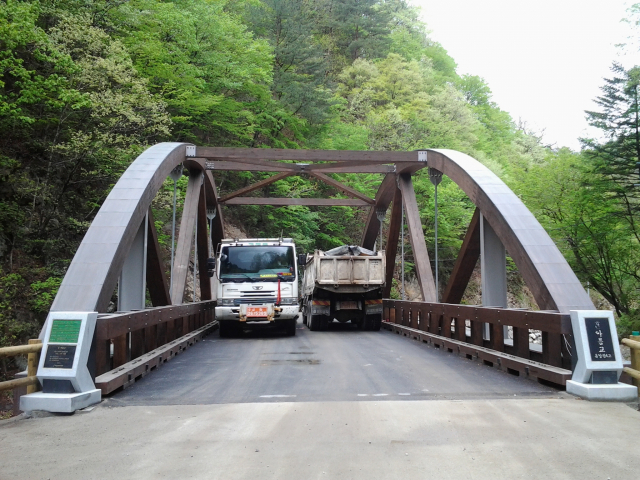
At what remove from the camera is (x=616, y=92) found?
2192cm

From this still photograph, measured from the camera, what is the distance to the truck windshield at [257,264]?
599 inches

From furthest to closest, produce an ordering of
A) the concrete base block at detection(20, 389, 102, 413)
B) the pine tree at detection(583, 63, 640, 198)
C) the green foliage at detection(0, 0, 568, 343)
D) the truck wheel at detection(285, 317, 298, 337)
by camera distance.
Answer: the pine tree at detection(583, 63, 640, 198) → the truck wheel at detection(285, 317, 298, 337) → the green foliage at detection(0, 0, 568, 343) → the concrete base block at detection(20, 389, 102, 413)

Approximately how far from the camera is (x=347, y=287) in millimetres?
18016

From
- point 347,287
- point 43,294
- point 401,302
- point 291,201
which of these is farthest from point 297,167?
point 43,294

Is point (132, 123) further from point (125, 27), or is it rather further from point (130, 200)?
point (130, 200)

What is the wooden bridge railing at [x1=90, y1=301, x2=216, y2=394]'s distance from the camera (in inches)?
267

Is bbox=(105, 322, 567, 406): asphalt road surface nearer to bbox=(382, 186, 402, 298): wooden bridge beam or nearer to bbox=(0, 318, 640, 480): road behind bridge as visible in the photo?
bbox=(0, 318, 640, 480): road behind bridge

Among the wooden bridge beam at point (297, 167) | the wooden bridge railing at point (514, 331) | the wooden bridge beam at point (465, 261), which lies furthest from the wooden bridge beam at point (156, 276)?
the wooden bridge beam at point (297, 167)

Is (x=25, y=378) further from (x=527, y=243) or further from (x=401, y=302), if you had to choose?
(x=401, y=302)

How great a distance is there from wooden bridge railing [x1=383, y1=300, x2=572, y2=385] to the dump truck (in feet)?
13.0

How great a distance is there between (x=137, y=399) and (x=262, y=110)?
2482 centimetres

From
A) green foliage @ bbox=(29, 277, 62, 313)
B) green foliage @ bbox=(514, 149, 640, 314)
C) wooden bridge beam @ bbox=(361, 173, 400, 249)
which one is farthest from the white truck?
green foliage @ bbox=(514, 149, 640, 314)

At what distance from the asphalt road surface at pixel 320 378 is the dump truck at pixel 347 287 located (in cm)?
548

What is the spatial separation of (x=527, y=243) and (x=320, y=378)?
390 centimetres
